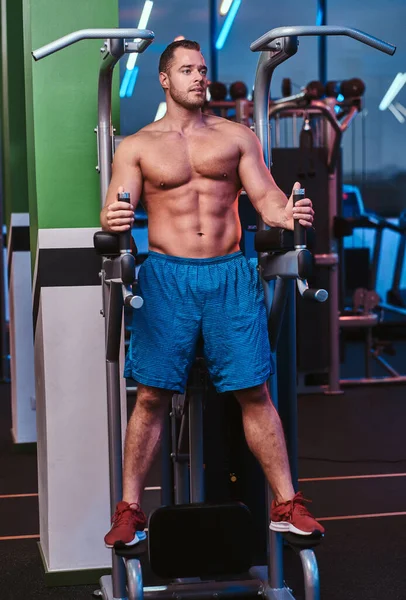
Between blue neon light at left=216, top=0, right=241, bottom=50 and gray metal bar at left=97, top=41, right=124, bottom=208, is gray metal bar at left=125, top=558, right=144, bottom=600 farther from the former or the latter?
blue neon light at left=216, top=0, right=241, bottom=50

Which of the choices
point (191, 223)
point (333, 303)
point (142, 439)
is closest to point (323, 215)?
point (333, 303)

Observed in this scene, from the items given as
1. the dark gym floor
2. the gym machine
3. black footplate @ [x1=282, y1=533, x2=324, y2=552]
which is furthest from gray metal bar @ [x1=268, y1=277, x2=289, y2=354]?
the gym machine

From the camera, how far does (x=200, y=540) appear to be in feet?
9.28

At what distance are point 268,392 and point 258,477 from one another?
1.72 feet

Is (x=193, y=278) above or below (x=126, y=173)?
below

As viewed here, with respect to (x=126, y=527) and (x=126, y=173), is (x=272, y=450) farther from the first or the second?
(x=126, y=173)

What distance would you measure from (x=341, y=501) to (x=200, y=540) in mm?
1525

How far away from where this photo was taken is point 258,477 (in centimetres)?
331

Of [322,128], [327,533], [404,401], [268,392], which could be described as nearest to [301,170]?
Result: [322,128]

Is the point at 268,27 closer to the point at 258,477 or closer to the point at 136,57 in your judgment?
the point at 136,57

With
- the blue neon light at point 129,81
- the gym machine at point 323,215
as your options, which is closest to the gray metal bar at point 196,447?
the gym machine at point 323,215

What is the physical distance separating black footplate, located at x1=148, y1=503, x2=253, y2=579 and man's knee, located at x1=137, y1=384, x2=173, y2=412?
288 mm

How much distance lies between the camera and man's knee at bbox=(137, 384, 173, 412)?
9.16ft

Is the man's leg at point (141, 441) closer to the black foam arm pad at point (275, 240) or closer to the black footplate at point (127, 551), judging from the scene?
the black footplate at point (127, 551)
